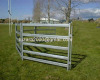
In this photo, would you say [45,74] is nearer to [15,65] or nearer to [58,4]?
[15,65]

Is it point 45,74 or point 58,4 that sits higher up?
point 58,4

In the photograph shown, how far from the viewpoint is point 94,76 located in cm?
316

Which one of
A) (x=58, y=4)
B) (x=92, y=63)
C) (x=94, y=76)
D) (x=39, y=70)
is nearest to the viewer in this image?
(x=94, y=76)

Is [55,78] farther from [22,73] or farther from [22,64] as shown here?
[22,64]

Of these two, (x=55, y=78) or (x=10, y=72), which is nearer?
(x=55, y=78)

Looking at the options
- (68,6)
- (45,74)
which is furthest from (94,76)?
(68,6)

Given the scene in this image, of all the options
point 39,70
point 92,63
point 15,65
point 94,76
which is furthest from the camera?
point 92,63

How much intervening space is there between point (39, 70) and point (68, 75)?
0.95 m

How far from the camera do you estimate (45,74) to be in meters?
3.21

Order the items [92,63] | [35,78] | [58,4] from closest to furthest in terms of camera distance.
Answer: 1. [35,78]
2. [92,63]
3. [58,4]

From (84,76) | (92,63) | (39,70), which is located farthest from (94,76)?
(39,70)

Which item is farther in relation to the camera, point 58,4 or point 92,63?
point 58,4

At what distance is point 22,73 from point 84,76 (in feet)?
6.14

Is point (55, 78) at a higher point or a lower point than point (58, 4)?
lower
